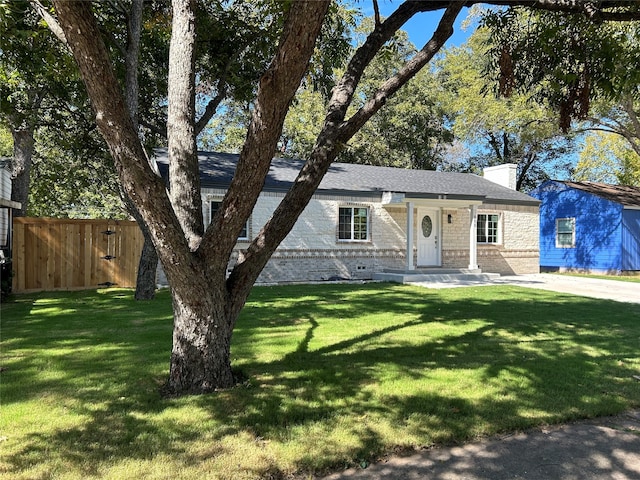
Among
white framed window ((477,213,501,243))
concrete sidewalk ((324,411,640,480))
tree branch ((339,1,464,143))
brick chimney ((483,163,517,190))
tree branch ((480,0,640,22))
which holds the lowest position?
concrete sidewalk ((324,411,640,480))

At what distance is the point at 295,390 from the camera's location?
420 cm

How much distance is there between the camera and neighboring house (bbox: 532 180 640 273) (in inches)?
771

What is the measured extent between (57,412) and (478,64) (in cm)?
2699

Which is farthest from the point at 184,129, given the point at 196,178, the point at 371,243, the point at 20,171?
the point at 20,171

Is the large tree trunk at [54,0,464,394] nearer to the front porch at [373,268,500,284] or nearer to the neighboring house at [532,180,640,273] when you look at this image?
the front porch at [373,268,500,284]

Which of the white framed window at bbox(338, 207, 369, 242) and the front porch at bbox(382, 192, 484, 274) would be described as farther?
the front porch at bbox(382, 192, 484, 274)

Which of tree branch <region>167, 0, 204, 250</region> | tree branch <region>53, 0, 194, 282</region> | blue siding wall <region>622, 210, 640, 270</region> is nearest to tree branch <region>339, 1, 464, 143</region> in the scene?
tree branch <region>167, 0, 204, 250</region>

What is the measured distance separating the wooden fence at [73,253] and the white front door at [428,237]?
10.0 m

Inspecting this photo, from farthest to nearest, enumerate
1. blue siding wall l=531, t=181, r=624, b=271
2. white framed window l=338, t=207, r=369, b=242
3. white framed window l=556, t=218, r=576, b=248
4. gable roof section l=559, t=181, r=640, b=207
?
white framed window l=556, t=218, r=576, b=248 < gable roof section l=559, t=181, r=640, b=207 < blue siding wall l=531, t=181, r=624, b=271 < white framed window l=338, t=207, r=369, b=242

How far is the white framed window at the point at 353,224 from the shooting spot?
16.0 metres

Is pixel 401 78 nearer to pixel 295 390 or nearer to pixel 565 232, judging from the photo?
pixel 295 390

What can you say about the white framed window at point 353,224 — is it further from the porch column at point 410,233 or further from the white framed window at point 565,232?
the white framed window at point 565,232

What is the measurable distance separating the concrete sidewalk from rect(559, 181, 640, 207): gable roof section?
19.8m

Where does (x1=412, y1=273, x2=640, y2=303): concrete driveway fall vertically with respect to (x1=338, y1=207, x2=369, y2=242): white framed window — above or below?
below
